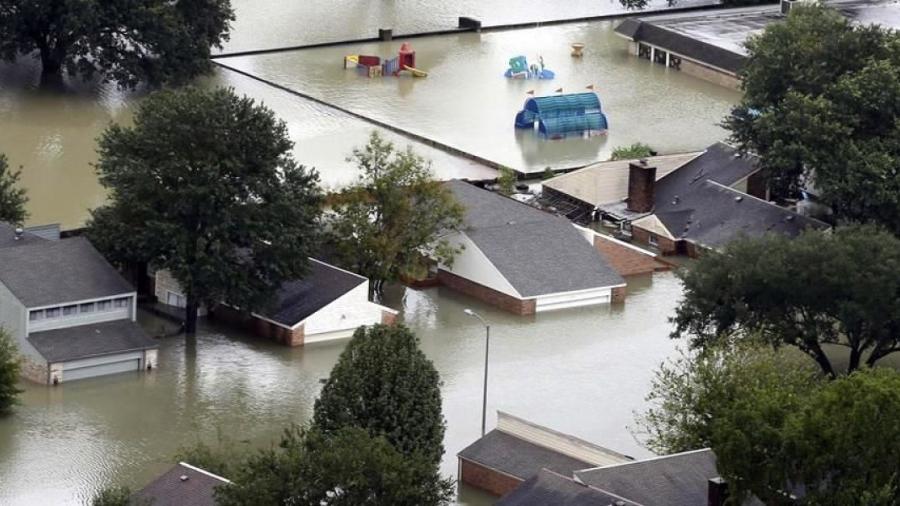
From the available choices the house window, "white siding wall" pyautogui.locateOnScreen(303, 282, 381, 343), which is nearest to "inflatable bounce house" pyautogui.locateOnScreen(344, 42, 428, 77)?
the house window

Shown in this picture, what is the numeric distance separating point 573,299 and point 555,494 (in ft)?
55.1

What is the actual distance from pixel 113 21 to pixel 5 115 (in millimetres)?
4390

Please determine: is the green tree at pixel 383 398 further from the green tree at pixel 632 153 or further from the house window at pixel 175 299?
the green tree at pixel 632 153

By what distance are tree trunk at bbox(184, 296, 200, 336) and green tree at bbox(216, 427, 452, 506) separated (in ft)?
49.5

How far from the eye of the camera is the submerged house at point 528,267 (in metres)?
60.7

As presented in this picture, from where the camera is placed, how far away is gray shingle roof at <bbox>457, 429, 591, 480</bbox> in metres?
47.8

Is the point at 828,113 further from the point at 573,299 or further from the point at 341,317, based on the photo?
the point at 341,317

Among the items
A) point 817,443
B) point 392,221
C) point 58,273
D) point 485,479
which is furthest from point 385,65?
point 817,443

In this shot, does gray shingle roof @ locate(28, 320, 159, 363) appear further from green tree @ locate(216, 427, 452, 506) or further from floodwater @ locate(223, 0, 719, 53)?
floodwater @ locate(223, 0, 719, 53)

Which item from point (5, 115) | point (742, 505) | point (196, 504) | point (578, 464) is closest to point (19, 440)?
point (196, 504)

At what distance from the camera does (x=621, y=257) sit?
209 ft

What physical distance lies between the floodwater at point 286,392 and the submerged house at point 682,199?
15.5ft

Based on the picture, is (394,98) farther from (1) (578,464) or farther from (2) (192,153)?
(1) (578,464)

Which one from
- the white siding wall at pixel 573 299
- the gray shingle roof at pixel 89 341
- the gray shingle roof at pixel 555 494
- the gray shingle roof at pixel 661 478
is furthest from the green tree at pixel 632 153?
the gray shingle roof at pixel 555 494
